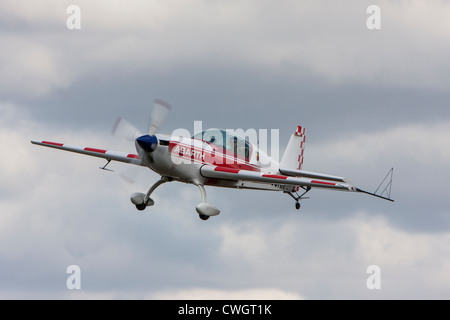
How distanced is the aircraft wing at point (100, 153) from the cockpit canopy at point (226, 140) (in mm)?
2801

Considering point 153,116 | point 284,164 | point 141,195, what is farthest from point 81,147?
point 284,164

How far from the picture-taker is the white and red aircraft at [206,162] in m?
32.2

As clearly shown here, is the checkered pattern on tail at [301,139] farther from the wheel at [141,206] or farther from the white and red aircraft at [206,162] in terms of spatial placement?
the wheel at [141,206]

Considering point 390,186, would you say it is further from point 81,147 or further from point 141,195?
point 81,147

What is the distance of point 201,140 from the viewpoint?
3366 cm

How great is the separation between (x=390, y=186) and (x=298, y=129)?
12.0 meters

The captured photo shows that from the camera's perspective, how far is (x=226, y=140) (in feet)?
111

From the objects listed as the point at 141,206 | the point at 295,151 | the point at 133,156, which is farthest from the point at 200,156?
the point at 295,151

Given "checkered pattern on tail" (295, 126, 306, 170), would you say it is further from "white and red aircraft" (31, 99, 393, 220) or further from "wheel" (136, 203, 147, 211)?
"wheel" (136, 203, 147, 211)

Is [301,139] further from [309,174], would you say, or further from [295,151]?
[309,174]

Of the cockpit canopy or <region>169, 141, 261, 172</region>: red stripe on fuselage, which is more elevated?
the cockpit canopy

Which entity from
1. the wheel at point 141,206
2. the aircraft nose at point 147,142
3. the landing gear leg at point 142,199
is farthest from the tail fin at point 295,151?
the aircraft nose at point 147,142

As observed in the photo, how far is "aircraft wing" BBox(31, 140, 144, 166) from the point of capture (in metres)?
35.1

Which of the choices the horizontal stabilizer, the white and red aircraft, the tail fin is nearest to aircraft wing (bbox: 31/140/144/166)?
the white and red aircraft
